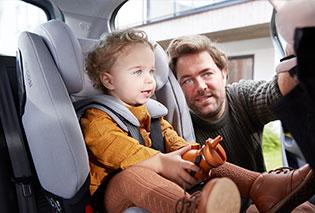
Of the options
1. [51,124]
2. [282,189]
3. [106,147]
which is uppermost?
[51,124]

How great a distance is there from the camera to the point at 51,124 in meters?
0.99

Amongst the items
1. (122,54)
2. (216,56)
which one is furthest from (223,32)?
(122,54)

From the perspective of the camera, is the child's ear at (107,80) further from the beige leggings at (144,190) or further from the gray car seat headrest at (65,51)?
the beige leggings at (144,190)

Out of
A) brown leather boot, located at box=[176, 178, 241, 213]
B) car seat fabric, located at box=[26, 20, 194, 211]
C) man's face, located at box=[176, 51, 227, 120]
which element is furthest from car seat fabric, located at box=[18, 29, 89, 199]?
man's face, located at box=[176, 51, 227, 120]

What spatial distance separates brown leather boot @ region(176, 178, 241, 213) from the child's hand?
21 centimetres

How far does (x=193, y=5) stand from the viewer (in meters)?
3.12

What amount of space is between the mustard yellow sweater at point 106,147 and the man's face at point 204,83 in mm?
521

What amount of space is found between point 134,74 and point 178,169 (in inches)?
14.8

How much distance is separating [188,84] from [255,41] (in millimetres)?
2364

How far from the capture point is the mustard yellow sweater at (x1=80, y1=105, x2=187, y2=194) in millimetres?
1065

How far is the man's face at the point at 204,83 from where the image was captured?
1.55 metres

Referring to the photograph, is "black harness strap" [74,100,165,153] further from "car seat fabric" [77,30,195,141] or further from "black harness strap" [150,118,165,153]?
"car seat fabric" [77,30,195,141]

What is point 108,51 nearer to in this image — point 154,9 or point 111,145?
point 111,145

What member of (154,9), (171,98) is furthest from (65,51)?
(154,9)
